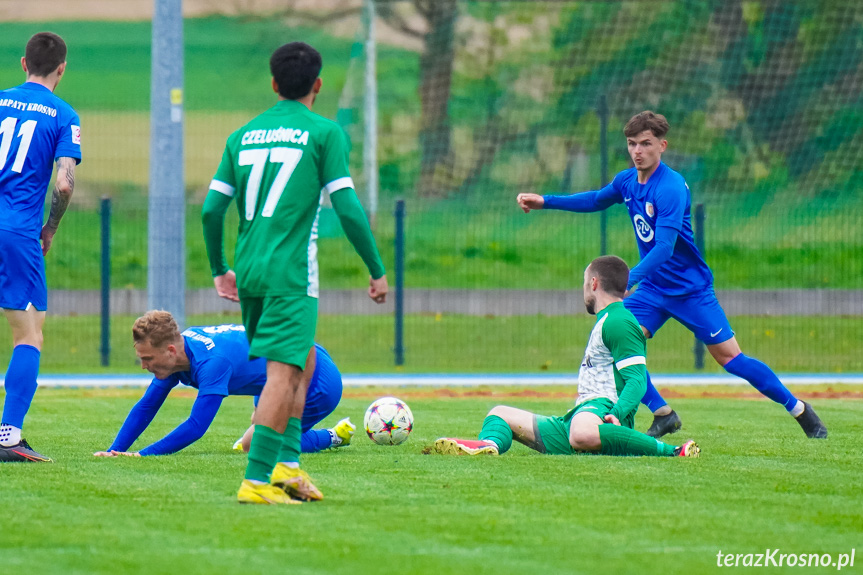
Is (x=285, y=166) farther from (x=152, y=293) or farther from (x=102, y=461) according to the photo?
(x=152, y=293)

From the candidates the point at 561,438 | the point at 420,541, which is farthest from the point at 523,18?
Result: the point at 420,541

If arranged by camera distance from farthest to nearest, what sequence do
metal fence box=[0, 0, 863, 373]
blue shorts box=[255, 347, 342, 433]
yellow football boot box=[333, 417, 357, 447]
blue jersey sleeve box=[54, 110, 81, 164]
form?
metal fence box=[0, 0, 863, 373], yellow football boot box=[333, 417, 357, 447], blue shorts box=[255, 347, 342, 433], blue jersey sleeve box=[54, 110, 81, 164]

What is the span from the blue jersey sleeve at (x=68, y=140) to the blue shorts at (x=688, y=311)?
3910 mm

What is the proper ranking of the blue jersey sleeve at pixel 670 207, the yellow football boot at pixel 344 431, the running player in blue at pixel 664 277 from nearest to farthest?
the yellow football boot at pixel 344 431
the blue jersey sleeve at pixel 670 207
the running player in blue at pixel 664 277

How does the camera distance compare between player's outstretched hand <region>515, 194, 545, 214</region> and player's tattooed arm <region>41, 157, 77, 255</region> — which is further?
player's outstretched hand <region>515, 194, 545, 214</region>

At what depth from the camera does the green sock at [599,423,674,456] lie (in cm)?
701

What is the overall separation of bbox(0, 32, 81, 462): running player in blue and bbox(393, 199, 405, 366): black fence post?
1004cm

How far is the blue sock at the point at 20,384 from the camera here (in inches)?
271

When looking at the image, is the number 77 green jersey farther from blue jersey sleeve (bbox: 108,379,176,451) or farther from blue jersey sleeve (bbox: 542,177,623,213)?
blue jersey sleeve (bbox: 542,177,623,213)

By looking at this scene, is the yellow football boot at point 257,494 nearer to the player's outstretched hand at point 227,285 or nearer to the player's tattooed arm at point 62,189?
the player's outstretched hand at point 227,285

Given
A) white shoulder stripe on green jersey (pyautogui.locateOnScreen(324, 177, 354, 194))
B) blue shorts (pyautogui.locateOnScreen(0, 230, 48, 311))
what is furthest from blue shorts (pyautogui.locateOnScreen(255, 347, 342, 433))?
white shoulder stripe on green jersey (pyautogui.locateOnScreen(324, 177, 354, 194))

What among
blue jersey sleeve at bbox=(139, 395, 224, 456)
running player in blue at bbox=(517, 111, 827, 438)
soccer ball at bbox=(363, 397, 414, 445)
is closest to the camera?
blue jersey sleeve at bbox=(139, 395, 224, 456)

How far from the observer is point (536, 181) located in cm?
2972

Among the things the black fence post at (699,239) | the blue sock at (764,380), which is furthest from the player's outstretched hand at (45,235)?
the black fence post at (699,239)
